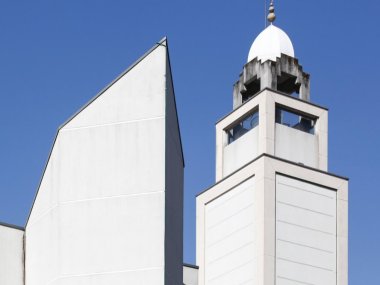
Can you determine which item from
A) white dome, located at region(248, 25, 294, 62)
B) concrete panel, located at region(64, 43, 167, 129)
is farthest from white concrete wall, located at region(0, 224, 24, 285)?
white dome, located at region(248, 25, 294, 62)

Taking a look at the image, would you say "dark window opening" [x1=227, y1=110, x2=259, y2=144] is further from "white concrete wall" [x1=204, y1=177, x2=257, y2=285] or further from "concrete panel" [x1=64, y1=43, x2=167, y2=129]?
"concrete panel" [x1=64, y1=43, x2=167, y2=129]

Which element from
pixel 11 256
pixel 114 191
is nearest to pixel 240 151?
pixel 11 256

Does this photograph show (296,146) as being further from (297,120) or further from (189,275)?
(189,275)

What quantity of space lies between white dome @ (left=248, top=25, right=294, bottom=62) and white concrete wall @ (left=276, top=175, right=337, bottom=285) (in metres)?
7.69

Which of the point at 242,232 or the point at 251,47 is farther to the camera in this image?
the point at 251,47

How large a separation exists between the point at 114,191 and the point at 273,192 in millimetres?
34394

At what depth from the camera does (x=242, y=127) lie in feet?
188

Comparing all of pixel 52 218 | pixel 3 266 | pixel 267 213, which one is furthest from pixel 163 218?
pixel 267 213

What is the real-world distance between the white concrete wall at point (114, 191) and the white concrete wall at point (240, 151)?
1385 inches

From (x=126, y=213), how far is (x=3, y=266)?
131 inches

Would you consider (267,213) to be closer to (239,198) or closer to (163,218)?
(239,198)

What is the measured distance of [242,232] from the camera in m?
53.5

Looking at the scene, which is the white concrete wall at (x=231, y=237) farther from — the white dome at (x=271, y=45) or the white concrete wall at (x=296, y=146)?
the white dome at (x=271, y=45)

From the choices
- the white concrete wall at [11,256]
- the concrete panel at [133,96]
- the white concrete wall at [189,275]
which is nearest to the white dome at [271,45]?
the white concrete wall at [189,275]
